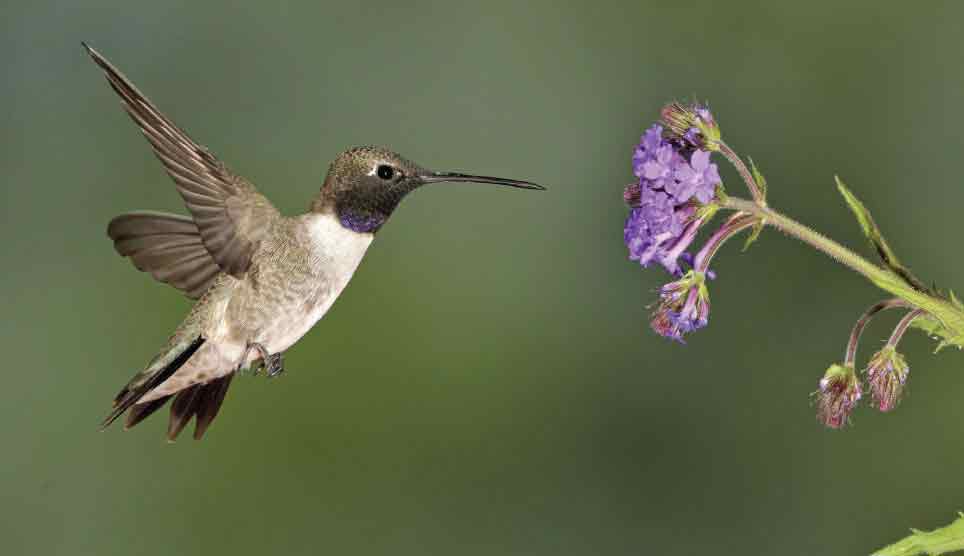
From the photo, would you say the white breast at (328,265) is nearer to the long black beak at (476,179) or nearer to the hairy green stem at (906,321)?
the long black beak at (476,179)

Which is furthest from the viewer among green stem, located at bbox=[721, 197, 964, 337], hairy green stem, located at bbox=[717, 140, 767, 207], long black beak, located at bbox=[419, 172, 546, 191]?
long black beak, located at bbox=[419, 172, 546, 191]

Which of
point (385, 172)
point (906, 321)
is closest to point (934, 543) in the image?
point (906, 321)

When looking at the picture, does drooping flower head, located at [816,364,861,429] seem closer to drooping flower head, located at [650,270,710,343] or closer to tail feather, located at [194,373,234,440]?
drooping flower head, located at [650,270,710,343]

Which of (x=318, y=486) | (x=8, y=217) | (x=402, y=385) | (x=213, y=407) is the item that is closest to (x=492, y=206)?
(x=402, y=385)

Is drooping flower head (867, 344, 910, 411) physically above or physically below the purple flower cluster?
below

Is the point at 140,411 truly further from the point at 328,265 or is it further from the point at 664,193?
the point at 664,193

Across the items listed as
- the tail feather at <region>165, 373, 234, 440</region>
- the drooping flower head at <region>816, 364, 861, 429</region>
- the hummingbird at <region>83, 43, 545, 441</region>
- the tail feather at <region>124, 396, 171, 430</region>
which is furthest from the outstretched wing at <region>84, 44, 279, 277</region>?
the drooping flower head at <region>816, 364, 861, 429</region>
